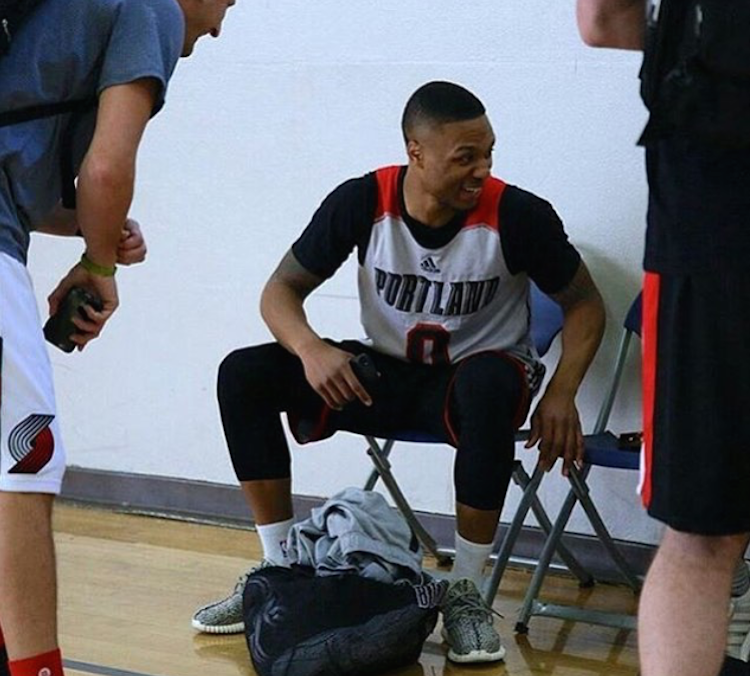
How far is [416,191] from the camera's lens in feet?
10.5

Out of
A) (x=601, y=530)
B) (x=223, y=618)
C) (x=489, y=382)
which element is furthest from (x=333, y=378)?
(x=601, y=530)

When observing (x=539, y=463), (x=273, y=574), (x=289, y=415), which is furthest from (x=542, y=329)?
(x=273, y=574)

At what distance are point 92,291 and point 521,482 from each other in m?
1.37

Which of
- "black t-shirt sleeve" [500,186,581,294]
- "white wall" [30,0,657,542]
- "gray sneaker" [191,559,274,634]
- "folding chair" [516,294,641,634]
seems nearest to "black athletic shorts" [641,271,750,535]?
"folding chair" [516,294,641,634]

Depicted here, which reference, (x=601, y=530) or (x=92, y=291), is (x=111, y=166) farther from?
(x=601, y=530)

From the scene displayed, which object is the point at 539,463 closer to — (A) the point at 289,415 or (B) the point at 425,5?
(A) the point at 289,415

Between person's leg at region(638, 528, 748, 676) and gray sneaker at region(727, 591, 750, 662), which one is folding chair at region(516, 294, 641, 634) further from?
person's leg at region(638, 528, 748, 676)

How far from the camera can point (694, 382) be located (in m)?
1.73

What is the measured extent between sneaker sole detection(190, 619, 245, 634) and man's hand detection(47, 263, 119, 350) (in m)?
1.06

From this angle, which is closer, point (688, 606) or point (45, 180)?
point (688, 606)

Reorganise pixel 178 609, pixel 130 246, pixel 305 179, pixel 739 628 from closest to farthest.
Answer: pixel 130 246, pixel 739 628, pixel 178 609, pixel 305 179

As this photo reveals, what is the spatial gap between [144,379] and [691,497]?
2.70m

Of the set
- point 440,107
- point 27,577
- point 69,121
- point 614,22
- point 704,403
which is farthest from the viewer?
point 440,107

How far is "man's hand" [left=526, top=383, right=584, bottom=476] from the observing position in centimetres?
305
